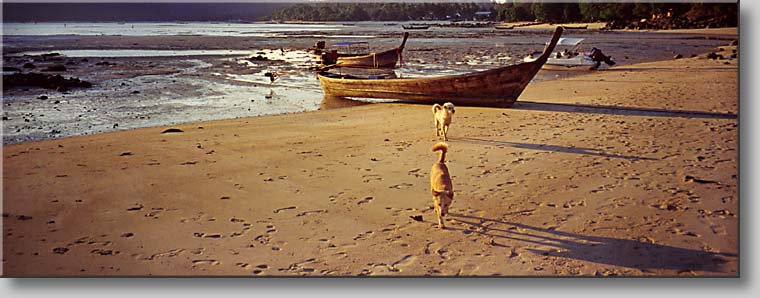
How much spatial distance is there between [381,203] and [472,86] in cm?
455

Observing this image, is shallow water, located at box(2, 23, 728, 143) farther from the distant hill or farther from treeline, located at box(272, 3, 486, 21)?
treeline, located at box(272, 3, 486, 21)

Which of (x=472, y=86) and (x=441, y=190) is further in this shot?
(x=472, y=86)

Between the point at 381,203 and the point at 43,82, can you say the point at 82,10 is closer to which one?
the point at 381,203

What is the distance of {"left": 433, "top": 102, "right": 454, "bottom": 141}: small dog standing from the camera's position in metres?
5.73

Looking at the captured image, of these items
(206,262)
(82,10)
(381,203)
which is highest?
(82,10)

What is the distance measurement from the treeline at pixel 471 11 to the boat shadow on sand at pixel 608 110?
3.61 feet

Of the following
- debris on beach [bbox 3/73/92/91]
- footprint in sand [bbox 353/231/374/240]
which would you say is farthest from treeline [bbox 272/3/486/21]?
debris on beach [bbox 3/73/92/91]

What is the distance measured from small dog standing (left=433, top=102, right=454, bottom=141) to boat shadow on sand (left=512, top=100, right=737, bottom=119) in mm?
2417

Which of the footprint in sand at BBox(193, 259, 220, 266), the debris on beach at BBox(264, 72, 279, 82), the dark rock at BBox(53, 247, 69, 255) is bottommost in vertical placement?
the footprint in sand at BBox(193, 259, 220, 266)

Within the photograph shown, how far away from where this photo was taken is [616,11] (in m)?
6.81

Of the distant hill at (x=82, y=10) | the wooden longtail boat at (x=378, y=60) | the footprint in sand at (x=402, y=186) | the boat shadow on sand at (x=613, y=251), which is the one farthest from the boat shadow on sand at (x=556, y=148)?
the wooden longtail boat at (x=378, y=60)

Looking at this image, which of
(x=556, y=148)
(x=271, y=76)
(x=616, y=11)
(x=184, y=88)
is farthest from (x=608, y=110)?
(x=184, y=88)

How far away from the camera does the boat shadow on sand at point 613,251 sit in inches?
125

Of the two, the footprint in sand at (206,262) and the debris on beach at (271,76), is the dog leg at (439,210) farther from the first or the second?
the debris on beach at (271,76)
